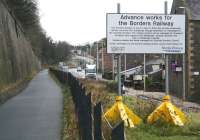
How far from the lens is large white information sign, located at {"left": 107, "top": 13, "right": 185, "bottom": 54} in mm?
15609

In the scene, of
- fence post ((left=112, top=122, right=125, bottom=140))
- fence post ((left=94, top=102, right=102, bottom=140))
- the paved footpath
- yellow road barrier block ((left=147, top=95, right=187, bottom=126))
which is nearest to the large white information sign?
yellow road barrier block ((left=147, top=95, right=187, bottom=126))

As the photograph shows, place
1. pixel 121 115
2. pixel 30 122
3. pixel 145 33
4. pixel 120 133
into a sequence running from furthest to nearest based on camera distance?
pixel 30 122 < pixel 145 33 < pixel 121 115 < pixel 120 133

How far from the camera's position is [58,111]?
70.5 ft

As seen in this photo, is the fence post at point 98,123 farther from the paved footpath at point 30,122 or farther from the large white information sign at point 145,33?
the large white information sign at point 145,33

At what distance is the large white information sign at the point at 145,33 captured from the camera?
15609mm

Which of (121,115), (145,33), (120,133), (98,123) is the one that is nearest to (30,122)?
(121,115)

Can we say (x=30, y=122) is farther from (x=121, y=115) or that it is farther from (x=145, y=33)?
(x=145, y=33)

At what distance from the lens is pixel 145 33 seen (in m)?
15.7

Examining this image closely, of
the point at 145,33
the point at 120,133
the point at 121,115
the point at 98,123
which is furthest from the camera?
the point at 145,33

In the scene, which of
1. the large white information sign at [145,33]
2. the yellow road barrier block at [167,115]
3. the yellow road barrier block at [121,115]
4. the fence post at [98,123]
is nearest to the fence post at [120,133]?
the fence post at [98,123]

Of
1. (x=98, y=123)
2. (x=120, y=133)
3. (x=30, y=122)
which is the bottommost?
(x=30, y=122)

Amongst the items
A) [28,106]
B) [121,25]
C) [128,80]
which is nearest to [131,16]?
[121,25]

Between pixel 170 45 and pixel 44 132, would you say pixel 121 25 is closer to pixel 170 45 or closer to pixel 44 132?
pixel 170 45

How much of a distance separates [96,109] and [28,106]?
599 inches
